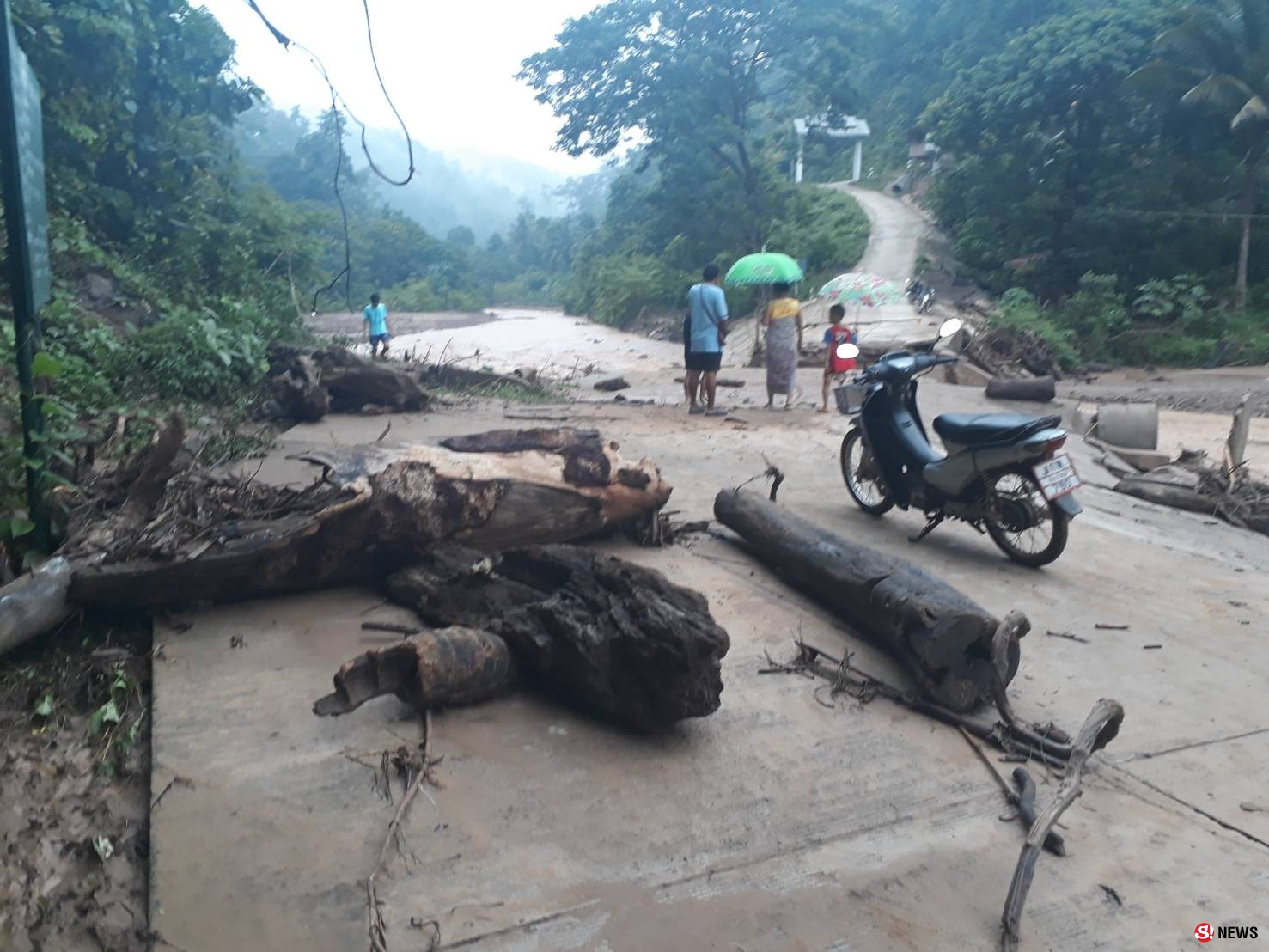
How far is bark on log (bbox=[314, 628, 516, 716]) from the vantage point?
10.6ft

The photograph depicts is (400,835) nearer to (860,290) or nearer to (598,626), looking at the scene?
(598,626)

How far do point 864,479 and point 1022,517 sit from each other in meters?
1.31

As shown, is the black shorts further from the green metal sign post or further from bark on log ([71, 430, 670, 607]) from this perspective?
the green metal sign post

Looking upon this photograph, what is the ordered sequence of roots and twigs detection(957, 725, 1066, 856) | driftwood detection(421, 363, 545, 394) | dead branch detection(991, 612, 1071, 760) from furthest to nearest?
driftwood detection(421, 363, 545, 394) → dead branch detection(991, 612, 1071, 760) → roots and twigs detection(957, 725, 1066, 856)

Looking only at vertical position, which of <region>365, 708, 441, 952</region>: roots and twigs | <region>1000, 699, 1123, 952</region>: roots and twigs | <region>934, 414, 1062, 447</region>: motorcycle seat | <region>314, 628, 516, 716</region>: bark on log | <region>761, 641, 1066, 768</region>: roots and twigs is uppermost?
<region>934, 414, 1062, 447</region>: motorcycle seat

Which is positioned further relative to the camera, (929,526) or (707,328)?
(707,328)

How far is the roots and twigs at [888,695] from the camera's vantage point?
3.36 m

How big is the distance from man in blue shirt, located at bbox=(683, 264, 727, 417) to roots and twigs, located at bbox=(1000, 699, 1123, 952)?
24.8ft

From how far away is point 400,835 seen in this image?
2.71m

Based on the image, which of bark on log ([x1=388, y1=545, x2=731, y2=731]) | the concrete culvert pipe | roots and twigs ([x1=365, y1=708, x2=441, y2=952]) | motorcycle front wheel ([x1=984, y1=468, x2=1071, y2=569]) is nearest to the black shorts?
the concrete culvert pipe

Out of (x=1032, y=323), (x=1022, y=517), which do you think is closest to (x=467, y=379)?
(x=1022, y=517)

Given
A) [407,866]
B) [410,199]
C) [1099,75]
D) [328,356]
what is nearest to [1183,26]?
[1099,75]

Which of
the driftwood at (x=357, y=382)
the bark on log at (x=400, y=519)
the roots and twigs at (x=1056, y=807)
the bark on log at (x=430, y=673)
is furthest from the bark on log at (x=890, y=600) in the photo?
the driftwood at (x=357, y=382)

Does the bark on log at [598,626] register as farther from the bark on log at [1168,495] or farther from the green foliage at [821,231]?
the green foliage at [821,231]
